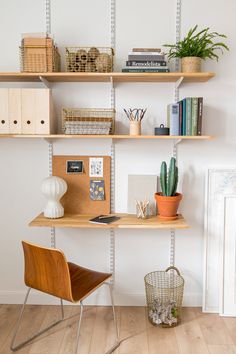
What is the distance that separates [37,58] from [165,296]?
5.99 feet

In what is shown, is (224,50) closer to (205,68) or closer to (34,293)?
(205,68)

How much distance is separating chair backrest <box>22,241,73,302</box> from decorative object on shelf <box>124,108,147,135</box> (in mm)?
998

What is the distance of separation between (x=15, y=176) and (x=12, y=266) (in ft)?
2.25

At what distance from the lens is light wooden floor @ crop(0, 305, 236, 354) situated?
245 centimetres

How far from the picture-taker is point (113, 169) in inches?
115

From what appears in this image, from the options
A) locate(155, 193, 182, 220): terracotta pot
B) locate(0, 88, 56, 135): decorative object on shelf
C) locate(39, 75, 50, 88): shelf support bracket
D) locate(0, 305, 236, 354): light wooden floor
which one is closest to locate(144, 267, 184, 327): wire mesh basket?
locate(0, 305, 236, 354): light wooden floor

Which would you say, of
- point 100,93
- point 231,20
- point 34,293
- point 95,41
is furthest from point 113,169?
point 231,20

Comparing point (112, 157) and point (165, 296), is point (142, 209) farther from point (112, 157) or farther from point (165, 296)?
point (165, 296)

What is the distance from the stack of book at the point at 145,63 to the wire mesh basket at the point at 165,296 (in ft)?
4.51

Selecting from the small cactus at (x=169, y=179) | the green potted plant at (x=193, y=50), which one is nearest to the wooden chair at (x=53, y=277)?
the small cactus at (x=169, y=179)

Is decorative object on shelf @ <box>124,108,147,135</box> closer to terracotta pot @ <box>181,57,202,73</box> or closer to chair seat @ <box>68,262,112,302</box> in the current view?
terracotta pot @ <box>181,57,202,73</box>

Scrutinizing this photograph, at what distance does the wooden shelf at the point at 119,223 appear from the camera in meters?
2.57

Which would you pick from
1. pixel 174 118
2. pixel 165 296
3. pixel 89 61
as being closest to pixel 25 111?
pixel 89 61

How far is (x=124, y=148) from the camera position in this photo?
290 centimetres
